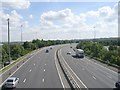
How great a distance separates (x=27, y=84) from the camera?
35906mm

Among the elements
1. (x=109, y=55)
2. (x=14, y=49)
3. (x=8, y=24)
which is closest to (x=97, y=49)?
(x=109, y=55)

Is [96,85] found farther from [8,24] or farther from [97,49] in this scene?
[97,49]

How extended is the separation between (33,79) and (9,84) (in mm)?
7566

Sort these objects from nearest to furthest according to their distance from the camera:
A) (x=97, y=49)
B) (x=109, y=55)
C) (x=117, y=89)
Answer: (x=117, y=89) → (x=109, y=55) → (x=97, y=49)

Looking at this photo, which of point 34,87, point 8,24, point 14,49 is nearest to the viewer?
point 34,87

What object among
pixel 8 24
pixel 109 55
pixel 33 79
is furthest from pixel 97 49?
pixel 33 79

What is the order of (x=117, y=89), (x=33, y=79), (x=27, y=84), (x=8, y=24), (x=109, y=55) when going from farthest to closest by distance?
(x=109, y=55), (x=8, y=24), (x=33, y=79), (x=27, y=84), (x=117, y=89)

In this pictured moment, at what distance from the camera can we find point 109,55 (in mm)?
74250

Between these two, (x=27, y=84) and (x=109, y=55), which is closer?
(x=27, y=84)

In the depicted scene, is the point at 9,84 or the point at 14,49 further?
the point at 14,49

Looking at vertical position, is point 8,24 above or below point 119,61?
above

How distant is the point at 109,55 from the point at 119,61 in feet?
33.8

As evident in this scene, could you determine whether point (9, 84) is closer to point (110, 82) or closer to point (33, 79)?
point (33, 79)

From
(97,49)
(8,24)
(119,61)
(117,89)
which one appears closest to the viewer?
(117,89)
